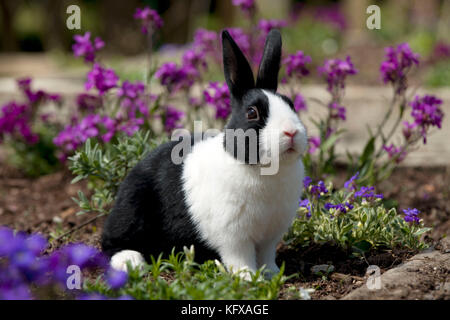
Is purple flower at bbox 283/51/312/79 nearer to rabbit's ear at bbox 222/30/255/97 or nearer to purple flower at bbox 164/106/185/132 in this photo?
purple flower at bbox 164/106/185/132

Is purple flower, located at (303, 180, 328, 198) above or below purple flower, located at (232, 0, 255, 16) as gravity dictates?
below

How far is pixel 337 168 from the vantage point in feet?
18.0

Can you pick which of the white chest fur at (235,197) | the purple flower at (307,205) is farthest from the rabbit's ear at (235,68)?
the purple flower at (307,205)

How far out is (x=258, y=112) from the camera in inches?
101

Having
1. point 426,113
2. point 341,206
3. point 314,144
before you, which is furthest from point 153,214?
point 426,113

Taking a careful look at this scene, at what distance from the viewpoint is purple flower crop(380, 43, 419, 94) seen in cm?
380

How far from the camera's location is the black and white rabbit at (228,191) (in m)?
2.59

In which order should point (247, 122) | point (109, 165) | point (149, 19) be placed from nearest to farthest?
1. point (247, 122)
2. point (109, 165)
3. point (149, 19)

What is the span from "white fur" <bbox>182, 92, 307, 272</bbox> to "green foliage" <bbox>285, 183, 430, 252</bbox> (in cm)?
45

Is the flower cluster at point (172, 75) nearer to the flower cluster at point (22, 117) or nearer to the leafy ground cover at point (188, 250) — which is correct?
the leafy ground cover at point (188, 250)

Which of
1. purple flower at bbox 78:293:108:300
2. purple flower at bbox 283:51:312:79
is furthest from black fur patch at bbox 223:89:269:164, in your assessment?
purple flower at bbox 283:51:312:79

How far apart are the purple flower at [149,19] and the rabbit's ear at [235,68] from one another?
4.98ft

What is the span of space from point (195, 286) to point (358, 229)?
1.12 meters

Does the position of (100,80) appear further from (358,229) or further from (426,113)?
(426,113)
